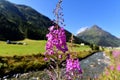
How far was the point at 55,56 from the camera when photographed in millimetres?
6770

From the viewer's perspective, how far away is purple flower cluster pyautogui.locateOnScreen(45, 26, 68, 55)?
667 cm

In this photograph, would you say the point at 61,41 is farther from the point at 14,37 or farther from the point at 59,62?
the point at 14,37

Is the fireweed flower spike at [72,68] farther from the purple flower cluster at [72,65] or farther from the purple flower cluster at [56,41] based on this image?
the purple flower cluster at [56,41]

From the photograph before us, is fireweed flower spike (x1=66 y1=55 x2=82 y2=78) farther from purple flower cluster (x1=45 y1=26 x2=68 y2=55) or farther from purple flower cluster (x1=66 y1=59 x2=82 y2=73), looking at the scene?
purple flower cluster (x1=45 y1=26 x2=68 y2=55)

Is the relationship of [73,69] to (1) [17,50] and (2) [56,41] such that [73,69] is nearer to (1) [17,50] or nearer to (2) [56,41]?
(2) [56,41]

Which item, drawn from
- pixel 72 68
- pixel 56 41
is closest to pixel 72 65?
pixel 72 68

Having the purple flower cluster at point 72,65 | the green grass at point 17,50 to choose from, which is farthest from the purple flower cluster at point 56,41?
the green grass at point 17,50

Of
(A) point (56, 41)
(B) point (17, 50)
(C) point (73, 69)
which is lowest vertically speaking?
(B) point (17, 50)

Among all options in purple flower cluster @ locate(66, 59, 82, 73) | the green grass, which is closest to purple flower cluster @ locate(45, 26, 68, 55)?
purple flower cluster @ locate(66, 59, 82, 73)

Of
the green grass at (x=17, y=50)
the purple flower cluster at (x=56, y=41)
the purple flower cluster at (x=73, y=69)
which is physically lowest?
the green grass at (x=17, y=50)

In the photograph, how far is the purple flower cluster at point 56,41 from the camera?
21.9ft

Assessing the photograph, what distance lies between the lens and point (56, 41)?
668 centimetres

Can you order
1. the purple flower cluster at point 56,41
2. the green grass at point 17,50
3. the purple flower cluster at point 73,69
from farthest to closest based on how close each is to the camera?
the green grass at point 17,50
the purple flower cluster at point 73,69
the purple flower cluster at point 56,41

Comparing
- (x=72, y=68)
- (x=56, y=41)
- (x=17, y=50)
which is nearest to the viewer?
(x=56, y=41)
